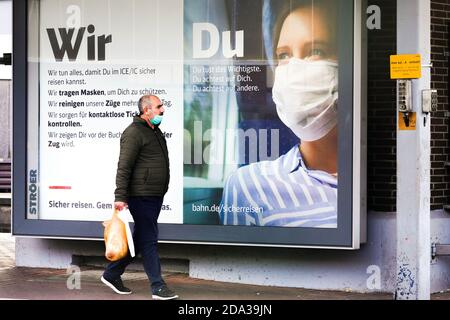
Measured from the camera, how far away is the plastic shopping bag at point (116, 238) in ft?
27.7

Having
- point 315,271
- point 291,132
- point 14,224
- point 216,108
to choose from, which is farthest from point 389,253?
point 14,224

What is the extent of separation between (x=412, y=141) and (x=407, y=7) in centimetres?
117

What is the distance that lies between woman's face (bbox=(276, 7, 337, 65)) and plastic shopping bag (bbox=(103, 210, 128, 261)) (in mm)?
2400

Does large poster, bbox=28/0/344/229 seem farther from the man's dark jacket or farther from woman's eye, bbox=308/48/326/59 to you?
the man's dark jacket

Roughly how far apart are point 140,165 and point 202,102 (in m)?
1.45

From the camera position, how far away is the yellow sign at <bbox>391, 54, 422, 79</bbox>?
814cm

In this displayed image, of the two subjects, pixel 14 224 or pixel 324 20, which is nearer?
pixel 324 20

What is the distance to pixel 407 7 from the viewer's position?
27.2ft

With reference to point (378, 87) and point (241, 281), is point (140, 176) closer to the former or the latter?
point (241, 281)

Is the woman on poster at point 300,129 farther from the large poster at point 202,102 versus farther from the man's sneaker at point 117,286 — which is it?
the man's sneaker at point 117,286

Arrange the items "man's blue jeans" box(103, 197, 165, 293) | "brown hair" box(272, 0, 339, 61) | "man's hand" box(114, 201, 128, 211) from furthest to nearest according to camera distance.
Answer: "brown hair" box(272, 0, 339, 61) < "man's blue jeans" box(103, 197, 165, 293) < "man's hand" box(114, 201, 128, 211)

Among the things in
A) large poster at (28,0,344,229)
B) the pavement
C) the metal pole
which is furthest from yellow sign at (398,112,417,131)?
the pavement

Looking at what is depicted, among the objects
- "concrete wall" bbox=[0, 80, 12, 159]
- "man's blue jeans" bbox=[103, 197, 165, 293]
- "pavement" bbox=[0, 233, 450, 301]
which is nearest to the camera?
"man's blue jeans" bbox=[103, 197, 165, 293]

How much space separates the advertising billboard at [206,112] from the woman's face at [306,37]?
12 millimetres
